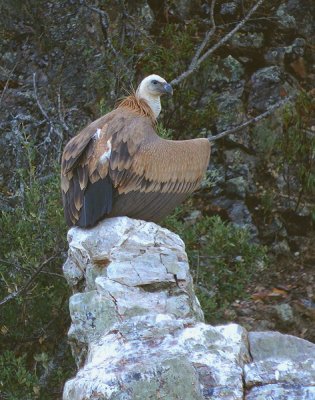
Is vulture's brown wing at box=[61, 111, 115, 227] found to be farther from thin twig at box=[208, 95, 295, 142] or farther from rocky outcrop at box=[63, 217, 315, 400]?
thin twig at box=[208, 95, 295, 142]

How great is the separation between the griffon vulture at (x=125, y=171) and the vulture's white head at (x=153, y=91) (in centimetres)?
50

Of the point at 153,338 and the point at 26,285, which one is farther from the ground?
the point at 153,338

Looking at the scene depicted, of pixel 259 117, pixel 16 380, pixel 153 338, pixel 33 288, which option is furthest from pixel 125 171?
pixel 259 117

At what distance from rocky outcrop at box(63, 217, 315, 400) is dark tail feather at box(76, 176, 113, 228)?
0.22 feet

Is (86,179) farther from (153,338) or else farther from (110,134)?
(153,338)

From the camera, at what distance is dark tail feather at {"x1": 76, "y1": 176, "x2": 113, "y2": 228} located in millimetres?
7277

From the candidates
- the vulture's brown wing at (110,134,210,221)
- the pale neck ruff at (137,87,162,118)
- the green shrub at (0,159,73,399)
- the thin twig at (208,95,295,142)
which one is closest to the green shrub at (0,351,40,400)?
the green shrub at (0,159,73,399)

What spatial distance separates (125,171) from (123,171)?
0.02 metres

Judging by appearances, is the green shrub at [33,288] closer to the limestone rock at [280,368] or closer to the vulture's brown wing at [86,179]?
the vulture's brown wing at [86,179]

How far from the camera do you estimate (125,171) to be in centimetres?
759

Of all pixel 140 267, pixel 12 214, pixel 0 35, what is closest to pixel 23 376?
pixel 12 214

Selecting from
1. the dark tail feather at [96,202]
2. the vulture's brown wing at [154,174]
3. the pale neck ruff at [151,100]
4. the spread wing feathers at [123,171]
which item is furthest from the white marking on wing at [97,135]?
the pale neck ruff at [151,100]

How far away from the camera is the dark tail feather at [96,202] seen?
728cm

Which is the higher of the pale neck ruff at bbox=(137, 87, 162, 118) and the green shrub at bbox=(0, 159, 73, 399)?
the pale neck ruff at bbox=(137, 87, 162, 118)
